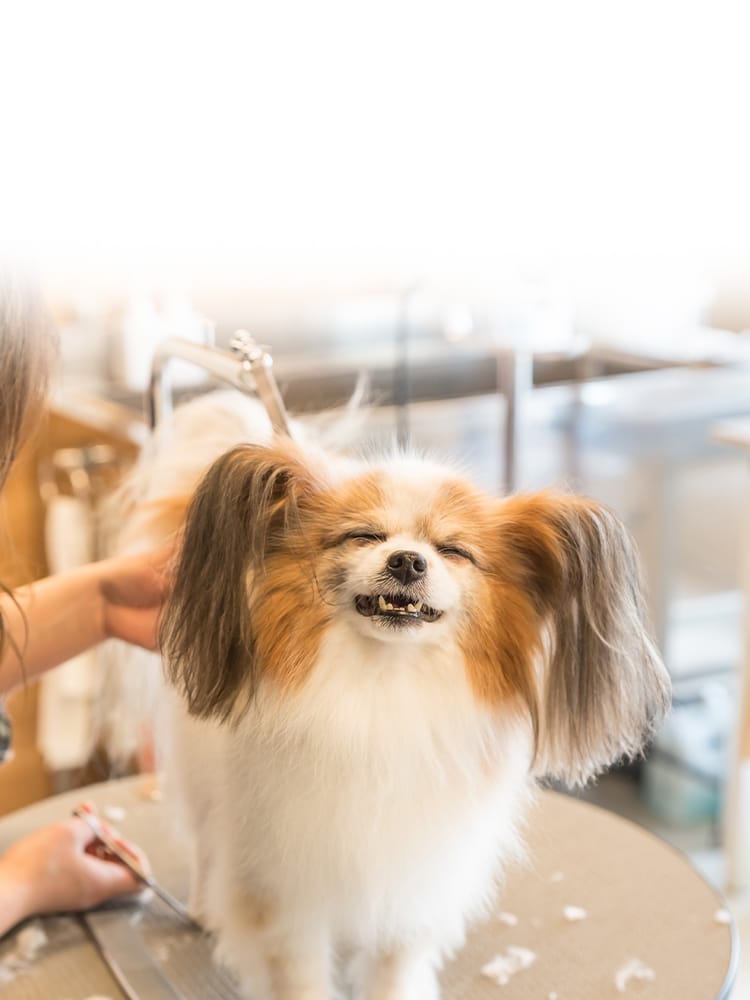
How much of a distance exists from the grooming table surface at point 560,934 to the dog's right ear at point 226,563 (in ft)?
1.00

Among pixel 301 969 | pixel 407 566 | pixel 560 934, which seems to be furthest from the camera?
pixel 560 934

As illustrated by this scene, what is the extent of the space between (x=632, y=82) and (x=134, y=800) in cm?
96

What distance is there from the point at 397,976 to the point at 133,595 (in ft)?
1.27

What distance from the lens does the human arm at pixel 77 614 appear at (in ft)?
3.36

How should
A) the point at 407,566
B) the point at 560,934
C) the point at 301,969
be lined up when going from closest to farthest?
1. the point at 407,566
2. the point at 301,969
3. the point at 560,934

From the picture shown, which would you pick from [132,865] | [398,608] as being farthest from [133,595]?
[398,608]

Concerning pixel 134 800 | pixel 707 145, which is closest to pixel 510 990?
pixel 134 800

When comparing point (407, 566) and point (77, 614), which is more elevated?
point (407, 566)

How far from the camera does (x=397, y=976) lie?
0.89 metres

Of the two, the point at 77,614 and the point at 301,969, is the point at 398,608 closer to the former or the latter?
the point at 301,969

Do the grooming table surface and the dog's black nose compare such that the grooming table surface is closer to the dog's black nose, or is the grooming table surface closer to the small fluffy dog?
the small fluffy dog

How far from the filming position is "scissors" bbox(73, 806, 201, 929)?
1.05 meters

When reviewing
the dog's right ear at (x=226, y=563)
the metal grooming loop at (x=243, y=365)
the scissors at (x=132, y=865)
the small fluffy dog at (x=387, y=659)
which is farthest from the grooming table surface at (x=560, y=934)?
the metal grooming loop at (x=243, y=365)

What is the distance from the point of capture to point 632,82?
1.29 meters
